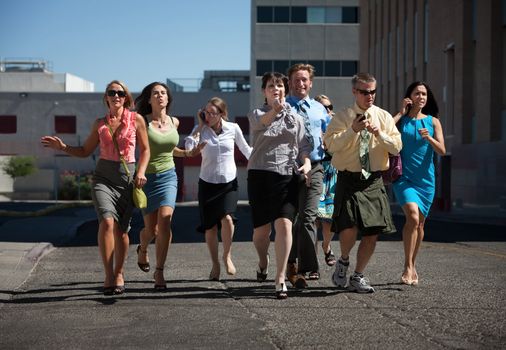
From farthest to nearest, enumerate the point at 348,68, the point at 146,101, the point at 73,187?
the point at 348,68
the point at 73,187
the point at 146,101

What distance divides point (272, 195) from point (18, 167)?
2248 inches

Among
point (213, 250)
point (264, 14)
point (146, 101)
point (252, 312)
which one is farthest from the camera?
point (264, 14)

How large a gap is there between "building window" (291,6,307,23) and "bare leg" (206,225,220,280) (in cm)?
5917

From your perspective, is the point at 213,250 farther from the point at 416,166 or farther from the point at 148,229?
the point at 416,166

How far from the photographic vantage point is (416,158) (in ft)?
31.9

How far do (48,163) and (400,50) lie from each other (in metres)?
27.9

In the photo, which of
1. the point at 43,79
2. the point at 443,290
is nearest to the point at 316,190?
the point at 443,290

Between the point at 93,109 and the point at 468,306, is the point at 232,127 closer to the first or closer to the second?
the point at 468,306

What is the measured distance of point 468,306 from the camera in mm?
7863

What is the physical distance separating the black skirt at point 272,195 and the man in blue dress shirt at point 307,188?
465mm

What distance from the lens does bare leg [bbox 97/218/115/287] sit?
877 centimetres

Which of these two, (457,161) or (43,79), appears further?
(43,79)

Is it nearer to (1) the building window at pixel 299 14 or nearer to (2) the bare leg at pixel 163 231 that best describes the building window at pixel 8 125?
(1) the building window at pixel 299 14

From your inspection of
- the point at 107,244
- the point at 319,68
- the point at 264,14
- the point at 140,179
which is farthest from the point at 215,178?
the point at 319,68
